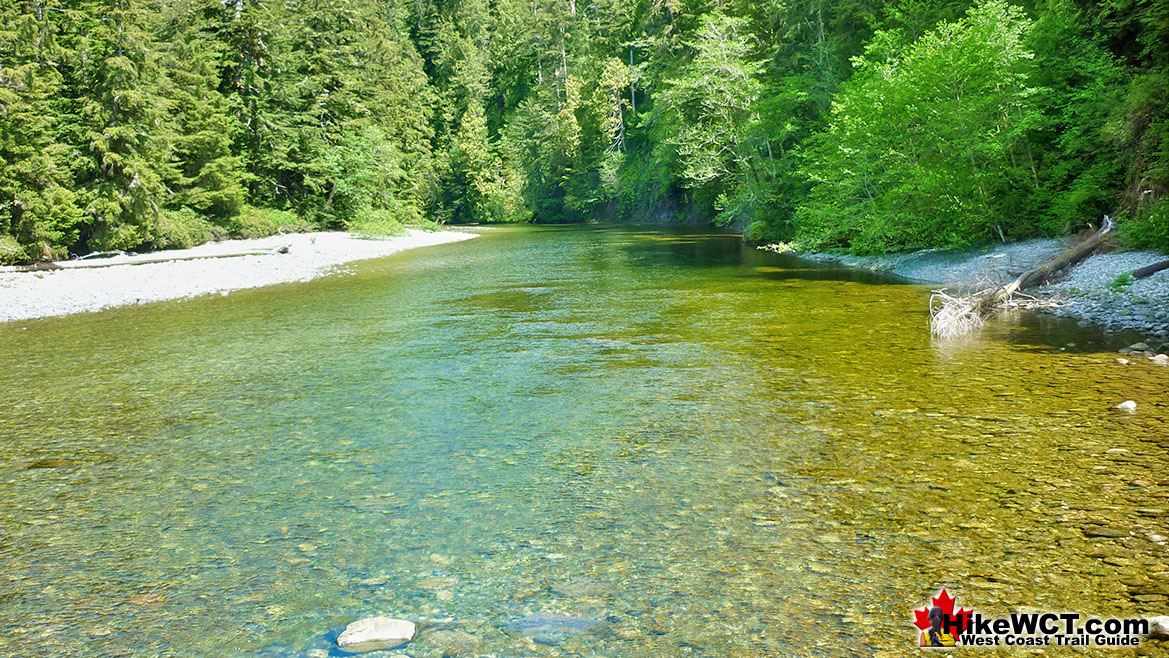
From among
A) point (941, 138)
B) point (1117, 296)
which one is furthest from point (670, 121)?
point (1117, 296)

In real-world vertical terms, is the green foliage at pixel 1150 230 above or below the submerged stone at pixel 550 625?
above

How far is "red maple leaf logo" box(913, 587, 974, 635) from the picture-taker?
397 centimetres

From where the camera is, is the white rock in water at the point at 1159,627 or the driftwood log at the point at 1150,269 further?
the driftwood log at the point at 1150,269

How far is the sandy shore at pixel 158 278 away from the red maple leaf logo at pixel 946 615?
17.9 m

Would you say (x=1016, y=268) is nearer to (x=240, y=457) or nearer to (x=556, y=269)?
(x=556, y=269)

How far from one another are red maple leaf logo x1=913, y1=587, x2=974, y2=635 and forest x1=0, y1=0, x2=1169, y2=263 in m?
13.0

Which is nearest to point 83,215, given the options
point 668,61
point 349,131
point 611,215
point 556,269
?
point 556,269

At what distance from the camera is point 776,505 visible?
558 cm

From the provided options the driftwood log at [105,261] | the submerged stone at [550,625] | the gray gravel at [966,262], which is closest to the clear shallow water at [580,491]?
the submerged stone at [550,625]

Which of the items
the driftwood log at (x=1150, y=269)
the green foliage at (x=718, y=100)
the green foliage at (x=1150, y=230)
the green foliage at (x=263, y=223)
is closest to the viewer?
the driftwood log at (x=1150, y=269)

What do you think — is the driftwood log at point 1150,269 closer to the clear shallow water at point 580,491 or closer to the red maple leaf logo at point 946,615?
the clear shallow water at point 580,491

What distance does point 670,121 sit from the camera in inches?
1444

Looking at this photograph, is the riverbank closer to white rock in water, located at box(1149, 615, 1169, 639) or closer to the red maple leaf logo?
white rock in water, located at box(1149, 615, 1169, 639)

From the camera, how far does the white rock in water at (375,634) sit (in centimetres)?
396
